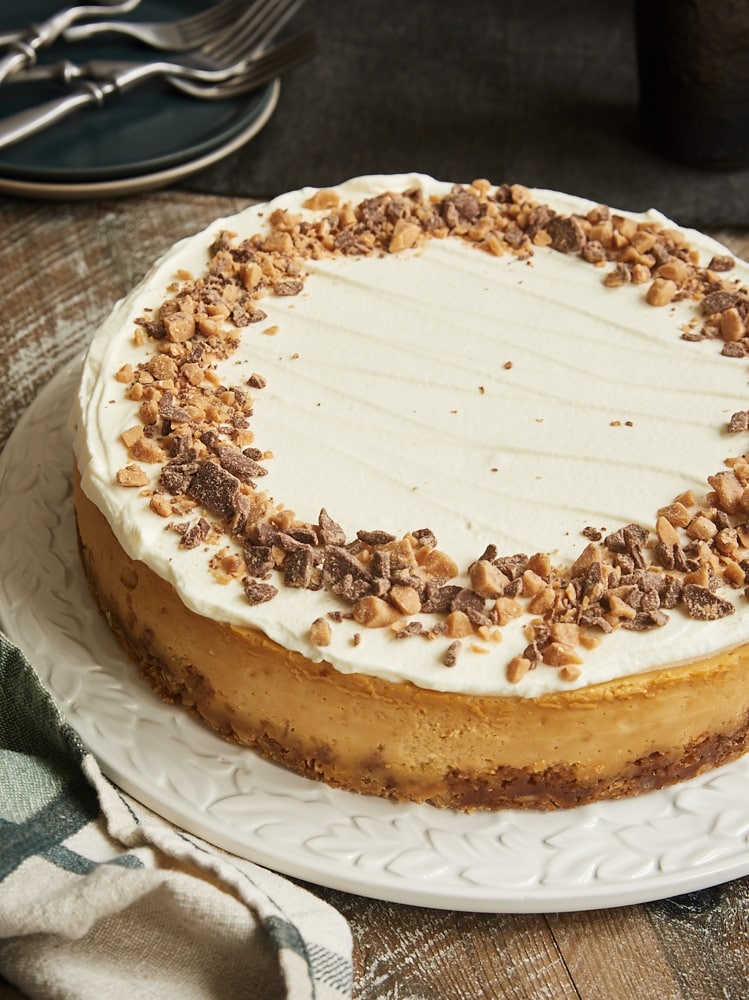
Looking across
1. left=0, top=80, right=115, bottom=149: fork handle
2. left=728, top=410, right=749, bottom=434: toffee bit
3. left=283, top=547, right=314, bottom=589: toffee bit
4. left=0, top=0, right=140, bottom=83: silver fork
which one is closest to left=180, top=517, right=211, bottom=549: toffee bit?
left=283, top=547, right=314, bottom=589: toffee bit

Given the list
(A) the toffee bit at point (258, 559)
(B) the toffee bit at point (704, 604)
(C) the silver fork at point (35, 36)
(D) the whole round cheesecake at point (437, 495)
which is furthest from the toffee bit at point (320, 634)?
(C) the silver fork at point (35, 36)

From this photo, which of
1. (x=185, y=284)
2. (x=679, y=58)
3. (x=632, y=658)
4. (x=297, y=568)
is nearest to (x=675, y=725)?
(x=632, y=658)

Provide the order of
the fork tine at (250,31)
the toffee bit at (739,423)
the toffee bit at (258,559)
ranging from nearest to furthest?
the toffee bit at (258,559) < the toffee bit at (739,423) < the fork tine at (250,31)

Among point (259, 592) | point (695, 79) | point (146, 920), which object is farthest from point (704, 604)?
point (695, 79)

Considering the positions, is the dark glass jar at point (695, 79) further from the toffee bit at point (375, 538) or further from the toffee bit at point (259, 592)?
the toffee bit at point (259, 592)

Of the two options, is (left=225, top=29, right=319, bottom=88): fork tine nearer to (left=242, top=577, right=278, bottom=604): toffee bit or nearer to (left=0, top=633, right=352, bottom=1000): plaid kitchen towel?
(left=242, top=577, right=278, bottom=604): toffee bit

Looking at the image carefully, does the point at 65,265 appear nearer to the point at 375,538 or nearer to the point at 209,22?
the point at 209,22
